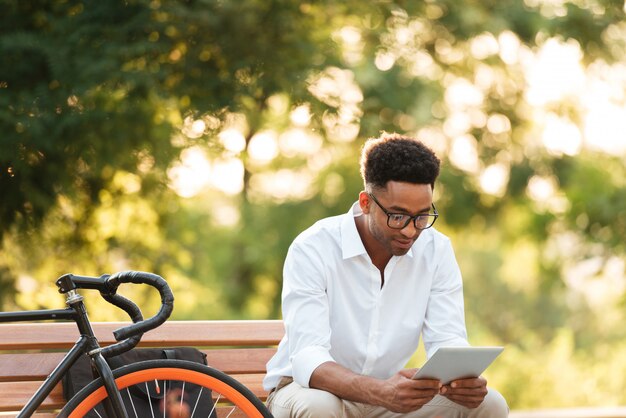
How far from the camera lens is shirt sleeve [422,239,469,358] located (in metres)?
3.17

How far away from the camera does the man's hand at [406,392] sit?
9.04 feet

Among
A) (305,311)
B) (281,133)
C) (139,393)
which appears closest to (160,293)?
(139,393)

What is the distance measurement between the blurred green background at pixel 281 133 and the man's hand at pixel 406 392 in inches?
113

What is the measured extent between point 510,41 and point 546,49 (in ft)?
1.35

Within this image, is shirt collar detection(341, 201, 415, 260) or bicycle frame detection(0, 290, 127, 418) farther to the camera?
shirt collar detection(341, 201, 415, 260)

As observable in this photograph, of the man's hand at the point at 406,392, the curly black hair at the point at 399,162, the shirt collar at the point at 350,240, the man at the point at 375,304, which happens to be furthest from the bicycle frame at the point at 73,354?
the curly black hair at the point at 399,162

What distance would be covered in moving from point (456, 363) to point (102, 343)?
1250mm

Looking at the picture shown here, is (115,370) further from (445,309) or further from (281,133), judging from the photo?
(281,133)

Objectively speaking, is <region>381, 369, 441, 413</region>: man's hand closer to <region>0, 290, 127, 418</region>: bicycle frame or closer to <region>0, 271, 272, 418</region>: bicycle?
<region>0, 271, 272, 418</region>: bicycle

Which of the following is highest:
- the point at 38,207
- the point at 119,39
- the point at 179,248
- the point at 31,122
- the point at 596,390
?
the point at 119,39

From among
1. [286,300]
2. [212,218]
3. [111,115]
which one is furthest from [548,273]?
[286,300]

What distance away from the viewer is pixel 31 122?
5070 mm

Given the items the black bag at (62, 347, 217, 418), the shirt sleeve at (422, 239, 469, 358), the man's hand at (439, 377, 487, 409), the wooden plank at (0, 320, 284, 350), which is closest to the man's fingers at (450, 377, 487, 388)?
the man's hand at (439, 377, 487, 409)

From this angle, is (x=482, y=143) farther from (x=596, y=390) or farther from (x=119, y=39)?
(x=119, y=39)
